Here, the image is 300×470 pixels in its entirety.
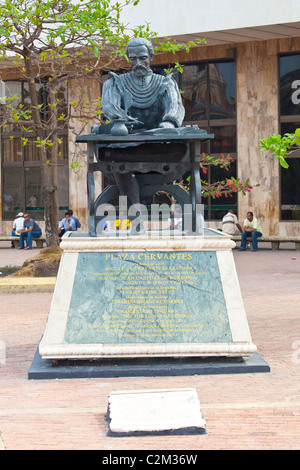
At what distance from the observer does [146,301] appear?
6520mm

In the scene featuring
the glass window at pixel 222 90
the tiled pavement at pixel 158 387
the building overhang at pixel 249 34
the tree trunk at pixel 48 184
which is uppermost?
the building overhang at pixel 249 34

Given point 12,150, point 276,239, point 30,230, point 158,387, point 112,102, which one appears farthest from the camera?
point 12,150

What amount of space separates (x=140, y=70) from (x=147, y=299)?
2425 mm

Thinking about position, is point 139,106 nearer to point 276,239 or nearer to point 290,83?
point 276,239

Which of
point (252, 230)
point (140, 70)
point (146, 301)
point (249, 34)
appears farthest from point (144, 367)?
point (249, 34)

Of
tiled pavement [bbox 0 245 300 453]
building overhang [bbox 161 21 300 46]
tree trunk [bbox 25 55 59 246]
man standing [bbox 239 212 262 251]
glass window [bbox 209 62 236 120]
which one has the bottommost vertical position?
tiled pavement [bbox 0 245 300 453]

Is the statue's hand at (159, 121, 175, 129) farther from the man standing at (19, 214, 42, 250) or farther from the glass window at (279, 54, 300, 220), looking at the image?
the glass window at (279, 54, 300, 220)

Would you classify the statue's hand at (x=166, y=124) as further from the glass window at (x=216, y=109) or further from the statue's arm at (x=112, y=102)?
the glass window at (x=216, y=109)

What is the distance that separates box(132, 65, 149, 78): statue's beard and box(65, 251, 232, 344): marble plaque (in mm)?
1966

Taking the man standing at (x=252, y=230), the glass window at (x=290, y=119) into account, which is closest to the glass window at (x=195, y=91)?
the glass window at (x=290, y=119)

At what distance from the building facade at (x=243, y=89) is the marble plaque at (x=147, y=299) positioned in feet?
49.8

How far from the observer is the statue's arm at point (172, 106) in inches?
279

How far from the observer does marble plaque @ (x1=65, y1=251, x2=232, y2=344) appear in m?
6.43

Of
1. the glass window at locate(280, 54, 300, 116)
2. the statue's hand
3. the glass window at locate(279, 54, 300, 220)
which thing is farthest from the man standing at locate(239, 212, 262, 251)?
the statue's hand
